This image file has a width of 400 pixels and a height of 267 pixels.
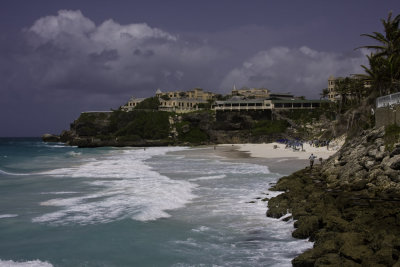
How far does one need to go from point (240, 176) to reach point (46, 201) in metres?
14.0

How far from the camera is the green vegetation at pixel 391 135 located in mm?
18984

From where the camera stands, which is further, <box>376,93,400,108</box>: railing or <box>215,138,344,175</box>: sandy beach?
<box>215,138,344,175</box>: sandy beach

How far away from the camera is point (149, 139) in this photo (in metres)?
97.1

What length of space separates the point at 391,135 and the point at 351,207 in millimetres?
8255

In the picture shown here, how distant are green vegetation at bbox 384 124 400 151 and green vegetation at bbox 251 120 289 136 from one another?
6810cm

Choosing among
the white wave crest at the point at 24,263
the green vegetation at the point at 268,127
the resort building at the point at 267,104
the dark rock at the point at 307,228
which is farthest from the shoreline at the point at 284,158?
the resort building at the point at 267,104

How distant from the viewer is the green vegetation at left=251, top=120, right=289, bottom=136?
292 ft

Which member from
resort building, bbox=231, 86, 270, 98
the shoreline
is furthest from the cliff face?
the shoreline

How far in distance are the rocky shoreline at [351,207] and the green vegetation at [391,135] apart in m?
0.31

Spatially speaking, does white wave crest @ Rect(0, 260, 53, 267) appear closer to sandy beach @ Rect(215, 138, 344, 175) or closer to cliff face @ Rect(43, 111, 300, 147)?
sandy beach @ Rect(215, 138, 344, 175)

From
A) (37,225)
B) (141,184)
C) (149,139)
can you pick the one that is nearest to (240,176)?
(141,184)

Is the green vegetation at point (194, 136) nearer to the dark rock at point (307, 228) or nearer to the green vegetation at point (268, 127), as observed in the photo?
the green vegetation at point (268, 127)

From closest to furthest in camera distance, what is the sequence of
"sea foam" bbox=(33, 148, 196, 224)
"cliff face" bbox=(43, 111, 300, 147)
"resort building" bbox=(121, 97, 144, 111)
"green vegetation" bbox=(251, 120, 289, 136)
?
1. "sea foam" bbox=(33, 148, 196, 224)
2. "green vegetation" bbox=(251, 120, 289, 136)
3. "cliff face" bbox=(43, 111, 300, 147)
4. "resort building" bbox=(121, 97, 144, 111)

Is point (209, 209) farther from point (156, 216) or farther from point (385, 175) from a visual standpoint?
point (385, 175)
